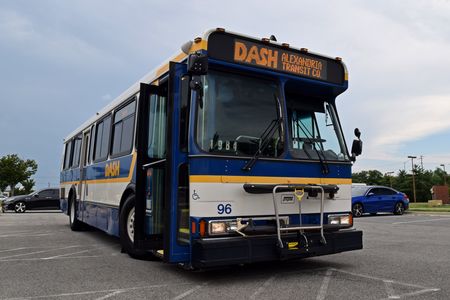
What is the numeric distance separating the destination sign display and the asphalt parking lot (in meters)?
2.86

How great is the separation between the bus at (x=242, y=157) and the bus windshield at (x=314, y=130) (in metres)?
0.02

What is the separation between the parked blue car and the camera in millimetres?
20672

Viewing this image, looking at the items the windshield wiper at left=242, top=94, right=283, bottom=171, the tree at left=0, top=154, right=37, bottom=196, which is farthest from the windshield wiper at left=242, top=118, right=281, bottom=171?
the tree at left=0, top=154, right=37, bottom=196

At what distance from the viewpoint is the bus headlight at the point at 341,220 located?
6.26 m

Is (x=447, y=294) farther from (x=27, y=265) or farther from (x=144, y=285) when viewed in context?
(x=27, y=265)

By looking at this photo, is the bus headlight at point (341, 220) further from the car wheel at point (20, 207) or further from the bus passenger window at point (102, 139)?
the car wheel at point (20, 207)

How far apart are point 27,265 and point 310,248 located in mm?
4524

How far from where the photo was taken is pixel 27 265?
7.04 meters

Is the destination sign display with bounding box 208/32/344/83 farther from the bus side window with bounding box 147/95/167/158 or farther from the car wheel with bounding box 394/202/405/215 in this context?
the car wheel with bounding box 394/202/405/215

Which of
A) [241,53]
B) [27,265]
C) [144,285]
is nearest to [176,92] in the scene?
[241,53]

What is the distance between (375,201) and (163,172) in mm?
17161

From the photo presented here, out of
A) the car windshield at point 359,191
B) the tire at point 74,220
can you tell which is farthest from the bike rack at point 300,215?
the car windshield at point 359,191

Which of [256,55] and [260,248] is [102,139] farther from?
[260,248]

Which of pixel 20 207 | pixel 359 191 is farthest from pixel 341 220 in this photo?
pixel 20 207
